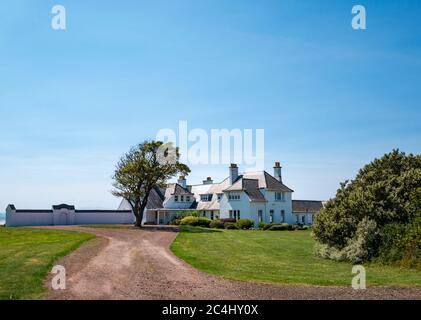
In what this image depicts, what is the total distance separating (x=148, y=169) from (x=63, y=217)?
20.8 metres

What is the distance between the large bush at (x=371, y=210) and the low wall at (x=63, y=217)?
46213mm


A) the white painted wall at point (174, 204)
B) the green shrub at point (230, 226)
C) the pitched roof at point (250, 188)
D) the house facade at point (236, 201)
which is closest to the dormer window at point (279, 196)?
the house facade at point (236, 201)

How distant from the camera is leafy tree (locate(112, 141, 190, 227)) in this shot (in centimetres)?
4975

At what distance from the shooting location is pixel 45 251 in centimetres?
2223

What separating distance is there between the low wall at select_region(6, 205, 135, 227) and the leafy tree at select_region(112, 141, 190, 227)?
15077mm

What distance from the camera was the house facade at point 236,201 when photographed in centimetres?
5747

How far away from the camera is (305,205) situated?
69500 mm

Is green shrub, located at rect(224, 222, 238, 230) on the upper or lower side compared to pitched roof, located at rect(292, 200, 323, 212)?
lower

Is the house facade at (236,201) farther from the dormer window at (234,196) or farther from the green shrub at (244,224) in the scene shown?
the green shrub at (244,224)

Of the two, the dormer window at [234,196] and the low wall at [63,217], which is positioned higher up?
the dormer window at [234,196]

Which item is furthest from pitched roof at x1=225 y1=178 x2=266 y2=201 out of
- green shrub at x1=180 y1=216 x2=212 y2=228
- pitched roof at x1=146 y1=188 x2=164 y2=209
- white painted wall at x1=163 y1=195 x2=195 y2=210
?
pitched roof at x1=146 y1=188 x2=164 y2=209

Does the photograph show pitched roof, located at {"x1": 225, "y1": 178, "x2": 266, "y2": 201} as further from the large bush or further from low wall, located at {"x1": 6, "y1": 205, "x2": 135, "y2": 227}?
the large bush
